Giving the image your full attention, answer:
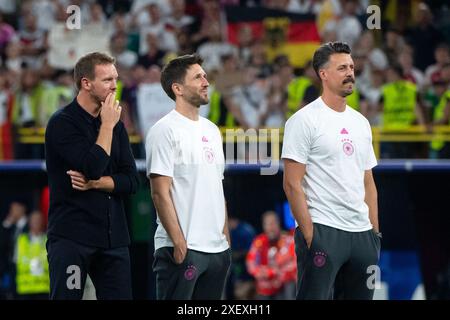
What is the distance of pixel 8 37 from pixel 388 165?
6086mm

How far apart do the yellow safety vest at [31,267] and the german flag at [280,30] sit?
3.84 meters

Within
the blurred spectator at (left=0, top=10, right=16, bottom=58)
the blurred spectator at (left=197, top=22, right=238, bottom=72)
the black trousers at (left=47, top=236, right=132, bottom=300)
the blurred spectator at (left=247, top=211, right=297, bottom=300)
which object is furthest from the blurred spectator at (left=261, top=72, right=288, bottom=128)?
the black trousers at (left=47, top=236, right=132, bottom=300)

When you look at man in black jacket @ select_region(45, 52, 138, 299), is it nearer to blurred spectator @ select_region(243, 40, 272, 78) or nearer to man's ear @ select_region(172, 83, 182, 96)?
man's ear @ select_region(172, 83, 182, 96)

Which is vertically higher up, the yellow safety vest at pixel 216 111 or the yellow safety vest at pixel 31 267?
the yellow safety vest at pixel 216 111

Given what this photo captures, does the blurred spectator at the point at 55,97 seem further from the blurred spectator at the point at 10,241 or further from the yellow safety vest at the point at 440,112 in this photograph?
the yellow safety vest at the point at 440,112

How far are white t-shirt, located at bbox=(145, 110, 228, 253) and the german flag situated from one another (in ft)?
26.1

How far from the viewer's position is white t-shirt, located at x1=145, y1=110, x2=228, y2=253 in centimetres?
770

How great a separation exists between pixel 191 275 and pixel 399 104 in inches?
290

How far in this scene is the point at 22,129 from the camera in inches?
590

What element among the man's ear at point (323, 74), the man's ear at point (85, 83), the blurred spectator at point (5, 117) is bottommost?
the blurred spectator at point (5, 117)

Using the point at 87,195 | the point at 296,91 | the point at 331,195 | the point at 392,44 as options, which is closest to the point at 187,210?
the point at 87,195

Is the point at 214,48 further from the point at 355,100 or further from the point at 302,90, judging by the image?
the point at 355,100

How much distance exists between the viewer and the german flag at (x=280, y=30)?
15.8 meters

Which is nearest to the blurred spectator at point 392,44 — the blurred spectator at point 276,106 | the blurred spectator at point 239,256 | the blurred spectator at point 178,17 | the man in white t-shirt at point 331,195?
the blurred spectator at point 276,106
